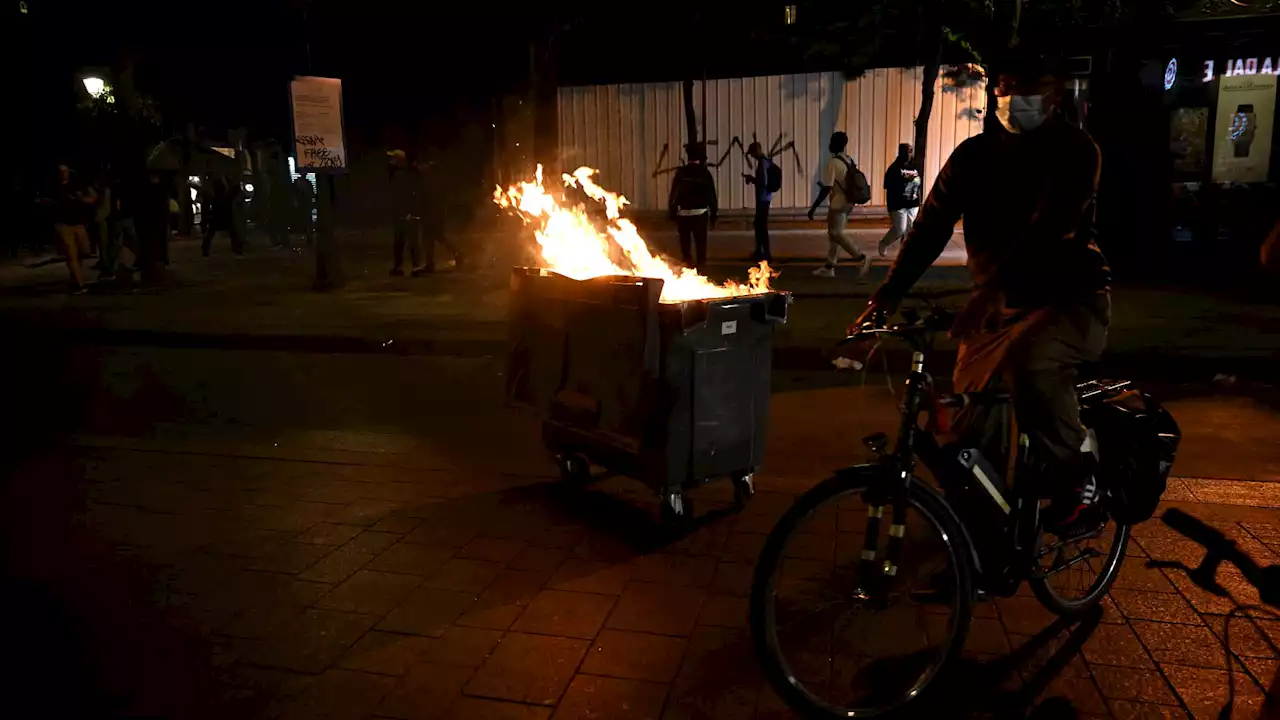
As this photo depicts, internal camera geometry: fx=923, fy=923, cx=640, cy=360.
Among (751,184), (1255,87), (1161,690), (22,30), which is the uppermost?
(22,30)

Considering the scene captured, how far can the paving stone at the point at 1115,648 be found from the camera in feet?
10.9

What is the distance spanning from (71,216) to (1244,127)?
55.8ft

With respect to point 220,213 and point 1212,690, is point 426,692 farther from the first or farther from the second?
point 220,213

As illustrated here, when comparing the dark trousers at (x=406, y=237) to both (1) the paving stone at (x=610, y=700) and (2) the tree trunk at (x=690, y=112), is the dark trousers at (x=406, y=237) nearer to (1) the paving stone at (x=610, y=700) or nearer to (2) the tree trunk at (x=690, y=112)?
(2) the tree trunk at (x=690, y=112)

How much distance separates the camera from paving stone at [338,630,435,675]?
338 centimetres

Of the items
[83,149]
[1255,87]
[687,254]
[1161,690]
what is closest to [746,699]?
[1161,690]

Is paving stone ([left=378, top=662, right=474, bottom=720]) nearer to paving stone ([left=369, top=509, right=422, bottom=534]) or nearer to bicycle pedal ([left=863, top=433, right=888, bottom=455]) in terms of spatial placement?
paving stone ([left=369, top=509, right=422, bottom=534])

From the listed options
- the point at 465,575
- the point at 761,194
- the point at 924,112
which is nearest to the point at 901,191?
the point at 924,112

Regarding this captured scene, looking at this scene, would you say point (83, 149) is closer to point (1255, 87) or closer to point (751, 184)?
point (751, 184)

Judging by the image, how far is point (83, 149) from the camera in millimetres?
28250

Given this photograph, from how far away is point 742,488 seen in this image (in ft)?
16.1

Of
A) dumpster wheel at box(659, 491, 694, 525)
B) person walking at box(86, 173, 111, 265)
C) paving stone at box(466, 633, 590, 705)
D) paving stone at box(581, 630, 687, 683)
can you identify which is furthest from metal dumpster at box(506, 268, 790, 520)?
person walking at box(86, 173, 111, 265)

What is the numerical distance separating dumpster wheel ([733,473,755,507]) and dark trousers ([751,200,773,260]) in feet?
32.2

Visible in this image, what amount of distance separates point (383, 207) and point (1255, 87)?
954 inches
